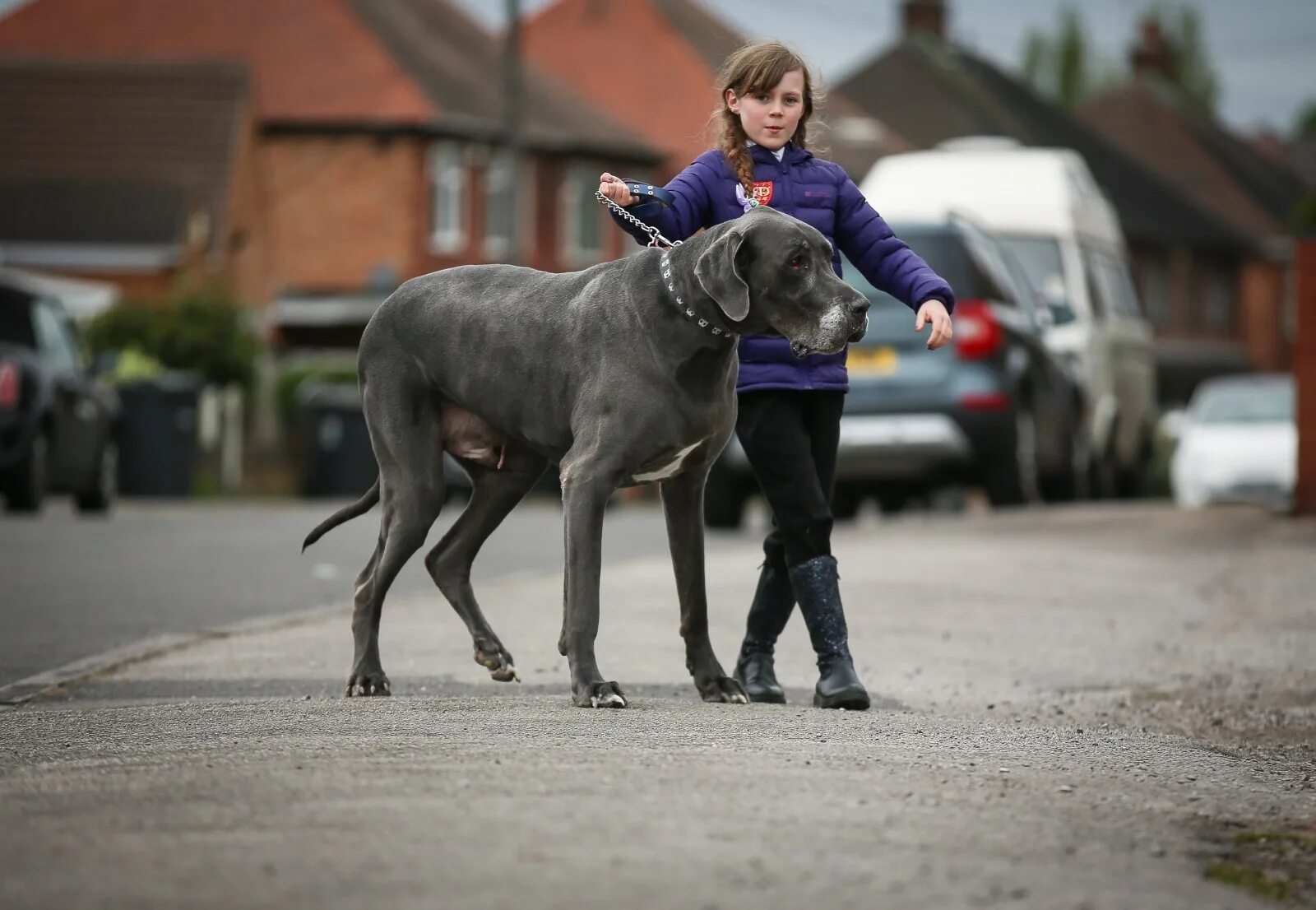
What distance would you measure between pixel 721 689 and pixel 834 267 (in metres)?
1.31

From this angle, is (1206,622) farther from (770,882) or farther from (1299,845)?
(770,882)

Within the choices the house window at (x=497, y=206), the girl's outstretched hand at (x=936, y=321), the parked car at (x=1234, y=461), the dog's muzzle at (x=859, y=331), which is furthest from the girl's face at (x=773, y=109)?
the house window at (x=497, y=206)

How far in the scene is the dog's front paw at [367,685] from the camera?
23.6ft

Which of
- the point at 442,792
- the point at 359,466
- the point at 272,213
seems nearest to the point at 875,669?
the point at 442,792

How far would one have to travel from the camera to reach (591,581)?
22.2 ft

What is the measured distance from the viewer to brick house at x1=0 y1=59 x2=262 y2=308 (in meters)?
43.4

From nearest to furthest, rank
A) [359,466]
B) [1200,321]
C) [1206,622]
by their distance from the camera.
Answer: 1. [1206,622]
2. [359,466]
3. [1200,321]

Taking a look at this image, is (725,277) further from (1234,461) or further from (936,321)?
(1234,461)

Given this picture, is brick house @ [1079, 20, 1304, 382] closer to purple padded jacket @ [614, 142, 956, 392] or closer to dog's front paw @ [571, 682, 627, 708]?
purple padded jacket @ [614, 142, 956, 392]

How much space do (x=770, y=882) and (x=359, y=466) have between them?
26.6 metres

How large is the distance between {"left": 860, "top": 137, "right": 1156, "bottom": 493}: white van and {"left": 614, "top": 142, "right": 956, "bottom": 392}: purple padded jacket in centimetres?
1158

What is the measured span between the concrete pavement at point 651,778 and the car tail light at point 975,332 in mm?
6030

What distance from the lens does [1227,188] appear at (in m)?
86.2

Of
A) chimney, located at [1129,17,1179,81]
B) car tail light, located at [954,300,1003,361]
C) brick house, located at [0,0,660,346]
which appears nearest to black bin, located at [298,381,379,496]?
brick house, located at [0,0,660,346]
